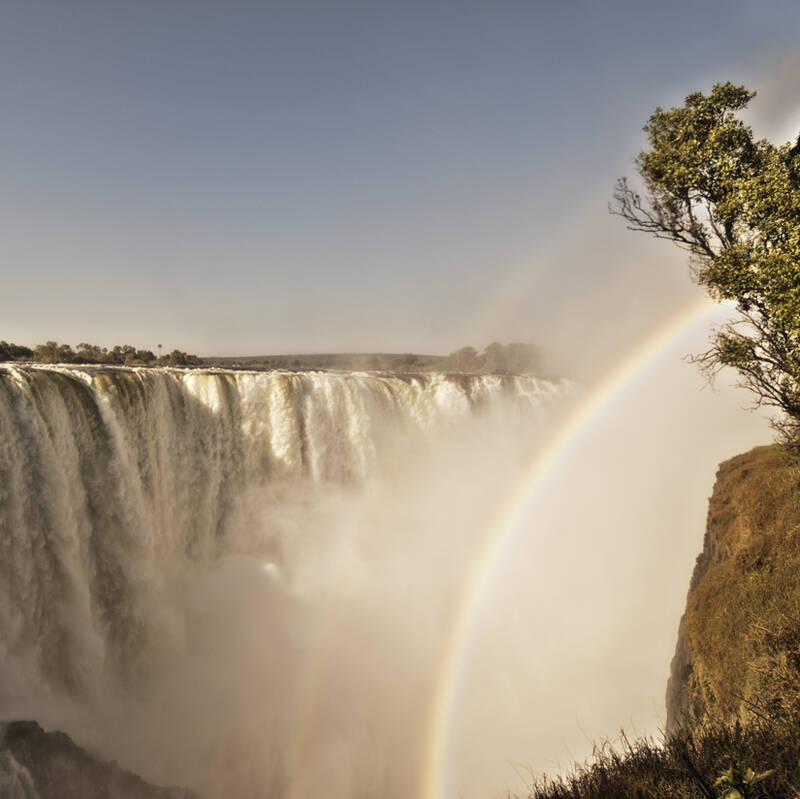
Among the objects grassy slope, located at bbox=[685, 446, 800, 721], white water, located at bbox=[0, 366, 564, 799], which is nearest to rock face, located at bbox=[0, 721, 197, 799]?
white water, located at bbox=[0, 366, 564, 799]

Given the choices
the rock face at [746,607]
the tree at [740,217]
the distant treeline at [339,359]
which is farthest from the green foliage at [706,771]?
the distant treeline at [339,359]

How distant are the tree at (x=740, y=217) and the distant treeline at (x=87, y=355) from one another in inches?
1340

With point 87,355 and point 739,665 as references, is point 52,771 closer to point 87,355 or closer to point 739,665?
point 739,665

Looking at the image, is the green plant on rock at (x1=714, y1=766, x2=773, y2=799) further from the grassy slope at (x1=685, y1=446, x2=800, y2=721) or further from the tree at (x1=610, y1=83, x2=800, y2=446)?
the tree at (x1=610, y1=83, x2=800, y2=446)

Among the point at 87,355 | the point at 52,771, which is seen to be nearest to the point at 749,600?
the point at 52,771

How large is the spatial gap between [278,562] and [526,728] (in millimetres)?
12185

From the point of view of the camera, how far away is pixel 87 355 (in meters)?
33.0

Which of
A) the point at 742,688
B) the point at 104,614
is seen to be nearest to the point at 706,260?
the point at 742,688

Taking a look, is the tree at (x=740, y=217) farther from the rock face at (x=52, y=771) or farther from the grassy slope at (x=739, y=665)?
the rock face at (x=52, y=771)

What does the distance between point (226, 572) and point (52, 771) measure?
32.7 ft

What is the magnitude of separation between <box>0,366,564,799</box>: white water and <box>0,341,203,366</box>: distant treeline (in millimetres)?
17826

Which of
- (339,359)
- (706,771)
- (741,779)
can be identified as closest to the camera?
(741,779)

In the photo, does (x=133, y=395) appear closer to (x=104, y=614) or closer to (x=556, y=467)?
(x=104, y=614)

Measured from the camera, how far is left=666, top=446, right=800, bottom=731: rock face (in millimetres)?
6086
